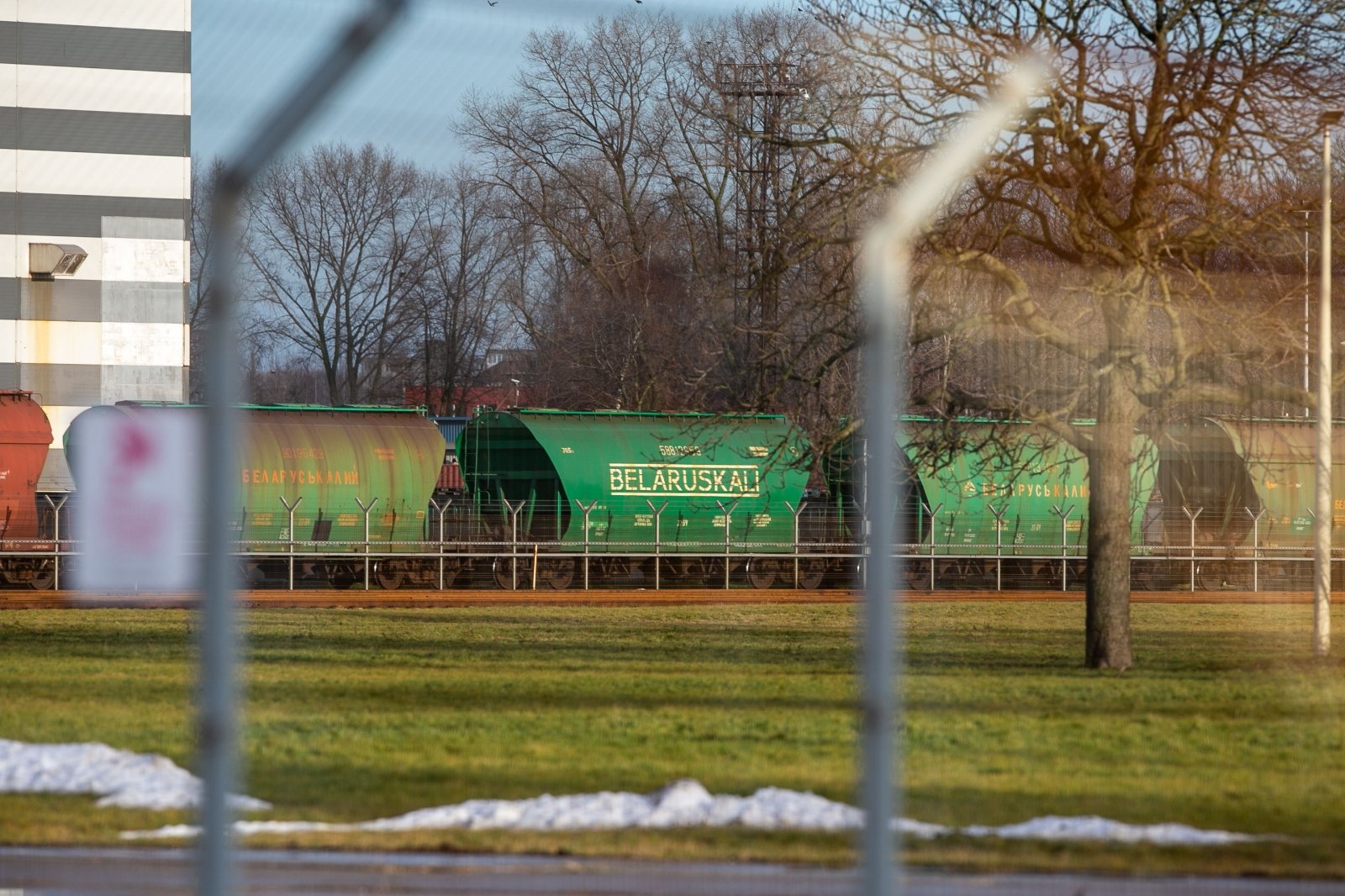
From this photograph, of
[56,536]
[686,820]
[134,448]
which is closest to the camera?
[134,448]

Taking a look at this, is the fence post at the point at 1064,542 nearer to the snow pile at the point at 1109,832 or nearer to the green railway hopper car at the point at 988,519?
the green railway hopper car at the point at 988,519

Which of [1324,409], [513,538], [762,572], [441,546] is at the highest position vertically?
[1324,409]

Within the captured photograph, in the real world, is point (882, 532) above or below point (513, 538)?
above

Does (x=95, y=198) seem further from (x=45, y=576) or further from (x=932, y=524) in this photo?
(x=932, y=524)

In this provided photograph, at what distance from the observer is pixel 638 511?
30578mm

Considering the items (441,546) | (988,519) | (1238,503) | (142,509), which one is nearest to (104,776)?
(142,509)

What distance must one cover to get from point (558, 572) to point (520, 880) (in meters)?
23.7

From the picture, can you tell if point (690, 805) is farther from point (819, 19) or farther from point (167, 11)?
point (167, 11)

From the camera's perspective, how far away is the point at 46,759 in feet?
32.2

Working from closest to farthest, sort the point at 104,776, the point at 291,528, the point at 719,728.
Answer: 1. the point at 104,776
2. the point at 719,728
3. the point at 291,528

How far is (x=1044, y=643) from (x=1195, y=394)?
A: 5317mm

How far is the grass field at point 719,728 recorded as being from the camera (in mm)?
8008

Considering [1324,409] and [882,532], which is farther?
[1324,409]

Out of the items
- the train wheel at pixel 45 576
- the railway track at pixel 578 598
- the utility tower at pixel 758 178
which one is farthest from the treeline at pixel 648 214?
the train wheel at pixel 45 576
